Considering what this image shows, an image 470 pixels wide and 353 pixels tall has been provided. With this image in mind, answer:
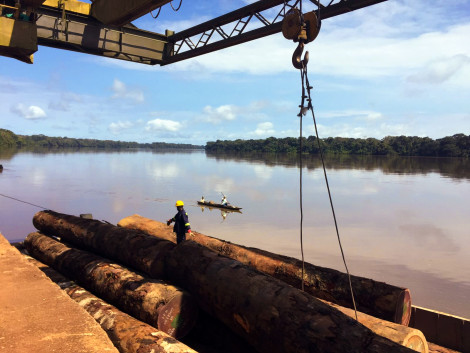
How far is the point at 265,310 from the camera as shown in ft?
14.4

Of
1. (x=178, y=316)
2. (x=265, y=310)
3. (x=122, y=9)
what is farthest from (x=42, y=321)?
(x=122, y=9)

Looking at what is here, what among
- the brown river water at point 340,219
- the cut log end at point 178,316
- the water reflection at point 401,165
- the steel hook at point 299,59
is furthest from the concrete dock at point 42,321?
the water reflection at point 401,165

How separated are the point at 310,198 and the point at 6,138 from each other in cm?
15115

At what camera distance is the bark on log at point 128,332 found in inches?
166

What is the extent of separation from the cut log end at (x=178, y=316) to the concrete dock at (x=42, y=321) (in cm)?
127

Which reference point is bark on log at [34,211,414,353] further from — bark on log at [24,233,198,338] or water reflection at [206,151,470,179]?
water reflection at [206,151,470,179]

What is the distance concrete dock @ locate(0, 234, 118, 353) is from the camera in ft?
11.3

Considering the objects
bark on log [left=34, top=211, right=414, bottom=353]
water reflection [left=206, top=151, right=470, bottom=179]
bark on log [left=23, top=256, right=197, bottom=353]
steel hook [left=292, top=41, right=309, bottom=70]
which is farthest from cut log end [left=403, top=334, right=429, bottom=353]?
water reflection [left=206, top=151, right=470, bottom=179]

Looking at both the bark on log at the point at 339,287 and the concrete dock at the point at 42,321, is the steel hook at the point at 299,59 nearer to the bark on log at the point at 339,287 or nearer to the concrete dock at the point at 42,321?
the bark on log at the point at 339,287

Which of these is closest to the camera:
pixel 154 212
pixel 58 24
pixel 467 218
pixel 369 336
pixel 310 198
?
pixel 369 336

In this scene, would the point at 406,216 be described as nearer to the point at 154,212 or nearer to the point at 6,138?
the point at 154,212

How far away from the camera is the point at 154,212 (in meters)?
30.7

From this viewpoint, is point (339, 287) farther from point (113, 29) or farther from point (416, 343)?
point (113, 29)

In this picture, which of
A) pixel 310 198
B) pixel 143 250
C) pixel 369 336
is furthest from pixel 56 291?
pixel 310 198
